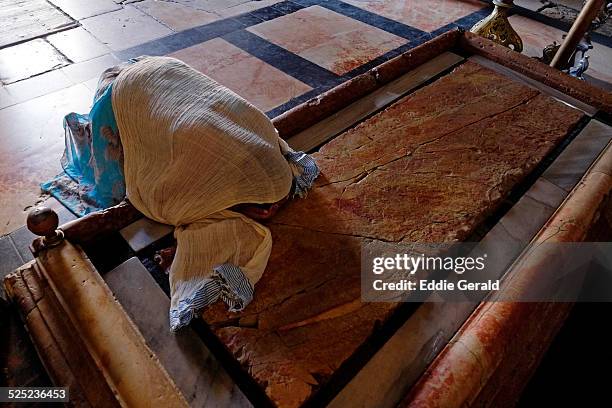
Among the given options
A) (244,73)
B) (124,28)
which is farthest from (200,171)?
(124,28)

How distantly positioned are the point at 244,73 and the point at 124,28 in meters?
1.38

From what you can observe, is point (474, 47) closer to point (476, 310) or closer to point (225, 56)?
point (225, 56)

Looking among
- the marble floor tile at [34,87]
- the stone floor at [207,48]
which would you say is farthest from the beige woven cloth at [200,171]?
the marble floor tile at [34,87]

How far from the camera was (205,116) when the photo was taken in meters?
1.54

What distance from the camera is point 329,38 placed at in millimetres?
3859

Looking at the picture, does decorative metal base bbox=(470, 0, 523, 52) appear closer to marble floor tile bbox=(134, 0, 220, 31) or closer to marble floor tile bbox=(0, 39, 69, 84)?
marble floor tile bbox=(134, 0, 220, 31)

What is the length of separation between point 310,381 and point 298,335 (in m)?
0.16

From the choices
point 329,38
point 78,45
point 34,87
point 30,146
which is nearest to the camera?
point 30,146

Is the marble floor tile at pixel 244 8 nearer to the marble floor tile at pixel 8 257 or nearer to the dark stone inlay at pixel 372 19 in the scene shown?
the dark stone inlay at pixel 372 19

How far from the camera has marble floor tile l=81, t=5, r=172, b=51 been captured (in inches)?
146

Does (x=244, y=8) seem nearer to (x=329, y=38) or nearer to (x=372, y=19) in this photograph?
(x=329, y=38)

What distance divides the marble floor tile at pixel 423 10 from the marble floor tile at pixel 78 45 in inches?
97.2

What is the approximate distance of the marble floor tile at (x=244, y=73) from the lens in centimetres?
314

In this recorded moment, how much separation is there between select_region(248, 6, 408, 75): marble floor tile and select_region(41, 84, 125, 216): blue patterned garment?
198 centimetres
